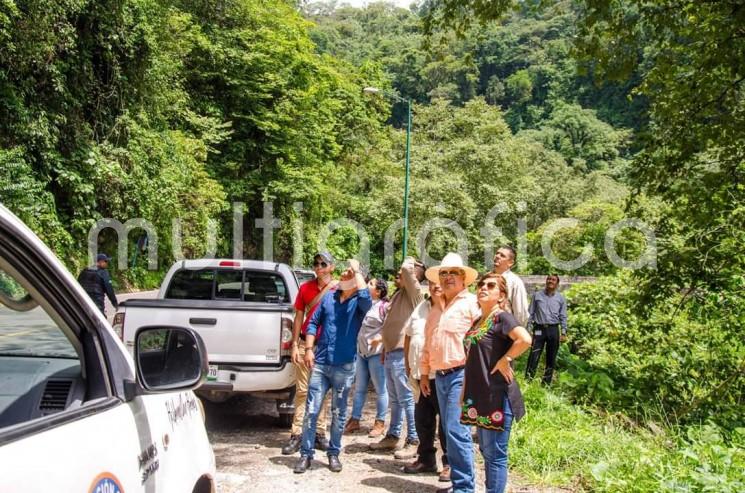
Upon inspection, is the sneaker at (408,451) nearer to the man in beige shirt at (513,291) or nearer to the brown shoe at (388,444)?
the brown shoe at (388,444)

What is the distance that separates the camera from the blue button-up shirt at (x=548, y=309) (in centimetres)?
1104

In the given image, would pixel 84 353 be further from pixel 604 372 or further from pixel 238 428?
pixel 604 372

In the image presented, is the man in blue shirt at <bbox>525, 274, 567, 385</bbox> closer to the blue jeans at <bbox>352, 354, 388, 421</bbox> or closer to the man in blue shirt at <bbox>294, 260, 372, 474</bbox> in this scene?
the blue jeans at <bbox>352, 354, 388, 421</bbox>

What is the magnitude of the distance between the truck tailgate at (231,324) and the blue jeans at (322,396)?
108cm

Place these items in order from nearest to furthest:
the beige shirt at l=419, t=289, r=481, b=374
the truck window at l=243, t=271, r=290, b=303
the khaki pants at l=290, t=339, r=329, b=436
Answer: the beige shirt at l=419, t=289, r=481, b=374 < the khaki pants at l=290, t=339, r=329, b=436 < the truck window at l=243, t=271, r=290, b=303

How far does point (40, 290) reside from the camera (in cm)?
196

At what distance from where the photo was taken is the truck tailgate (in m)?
7.04

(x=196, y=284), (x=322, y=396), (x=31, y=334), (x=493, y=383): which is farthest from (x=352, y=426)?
(x=31, y=334)

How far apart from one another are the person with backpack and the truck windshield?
17.0 feet

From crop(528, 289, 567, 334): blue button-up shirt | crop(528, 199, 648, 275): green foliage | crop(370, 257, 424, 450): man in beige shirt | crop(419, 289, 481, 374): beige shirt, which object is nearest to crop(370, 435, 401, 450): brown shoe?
crop(370, 257, 424, 450): man in beige shirt

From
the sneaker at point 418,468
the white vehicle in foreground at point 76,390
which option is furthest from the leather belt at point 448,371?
the white vehicle in foreground at point 76,390

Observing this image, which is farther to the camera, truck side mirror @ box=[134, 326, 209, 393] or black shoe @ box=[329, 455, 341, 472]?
black shoe @ box=[329, 455, 341, 472]

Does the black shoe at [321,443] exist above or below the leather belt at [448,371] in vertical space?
below

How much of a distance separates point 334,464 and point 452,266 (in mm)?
2153
